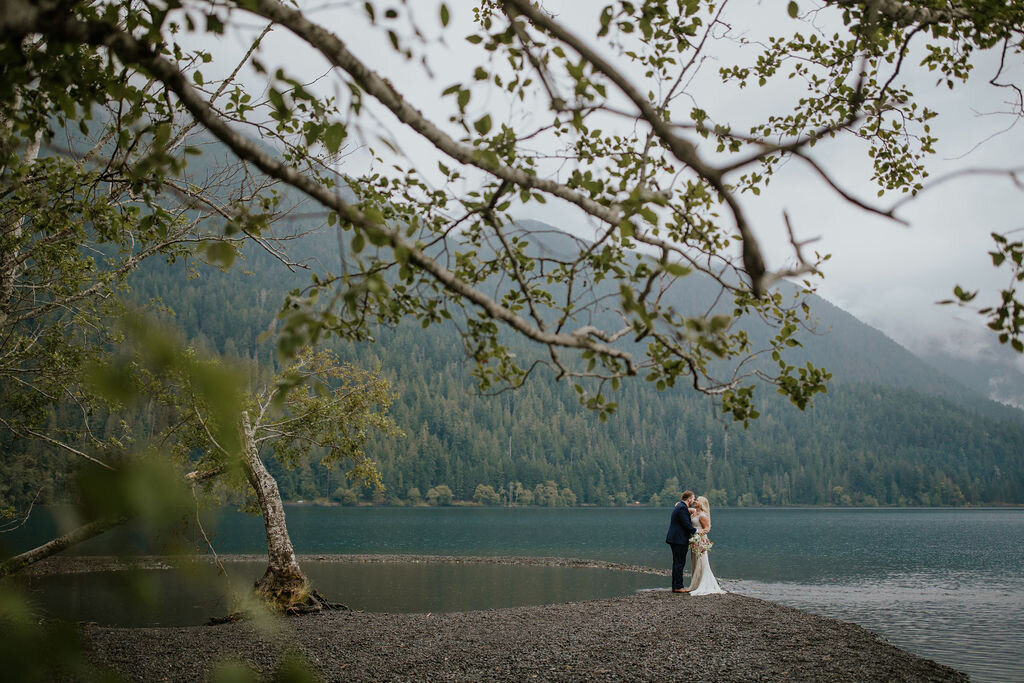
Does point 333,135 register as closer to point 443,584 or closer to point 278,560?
point 278,560

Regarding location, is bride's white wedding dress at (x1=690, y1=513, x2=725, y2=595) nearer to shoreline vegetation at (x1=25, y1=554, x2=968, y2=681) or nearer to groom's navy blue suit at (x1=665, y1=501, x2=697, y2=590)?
groom's navy blue suit at (x1=665, y1=501, x2=697, y2=590)

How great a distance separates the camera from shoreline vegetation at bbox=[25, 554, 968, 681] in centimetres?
1178

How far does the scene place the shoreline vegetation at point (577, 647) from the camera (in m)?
11.8

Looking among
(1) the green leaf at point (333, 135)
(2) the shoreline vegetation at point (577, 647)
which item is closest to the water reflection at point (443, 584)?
(2) the shoreline vegetation at point (577, 647)

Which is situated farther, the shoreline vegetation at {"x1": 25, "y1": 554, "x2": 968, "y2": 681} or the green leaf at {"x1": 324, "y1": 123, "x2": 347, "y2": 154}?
the shoreline vegetation at {"x1": 25, "y1": 554, "x2": 968, "y2": 681}

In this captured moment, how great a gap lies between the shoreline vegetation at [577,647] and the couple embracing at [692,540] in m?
2.40

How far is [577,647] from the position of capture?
44.9 ft

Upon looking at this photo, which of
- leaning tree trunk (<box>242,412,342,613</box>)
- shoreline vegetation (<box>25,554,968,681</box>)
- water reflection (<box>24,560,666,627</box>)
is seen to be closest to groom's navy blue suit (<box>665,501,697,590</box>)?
shoreline vegetation (<box>25,554,968,681</box>)

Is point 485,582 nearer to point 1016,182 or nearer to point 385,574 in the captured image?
point 385,574

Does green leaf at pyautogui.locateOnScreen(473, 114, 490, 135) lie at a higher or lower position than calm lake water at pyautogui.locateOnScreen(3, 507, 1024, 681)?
higher

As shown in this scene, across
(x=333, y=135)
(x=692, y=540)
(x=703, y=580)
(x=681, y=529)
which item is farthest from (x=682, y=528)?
(x=333, y=135)

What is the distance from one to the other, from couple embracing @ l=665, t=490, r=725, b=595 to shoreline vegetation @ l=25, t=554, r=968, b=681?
2.40 m

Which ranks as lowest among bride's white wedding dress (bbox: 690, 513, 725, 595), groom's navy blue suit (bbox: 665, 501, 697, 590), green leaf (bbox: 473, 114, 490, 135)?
bride's white wedding dress (bbox: 690, 513, 725, 595)

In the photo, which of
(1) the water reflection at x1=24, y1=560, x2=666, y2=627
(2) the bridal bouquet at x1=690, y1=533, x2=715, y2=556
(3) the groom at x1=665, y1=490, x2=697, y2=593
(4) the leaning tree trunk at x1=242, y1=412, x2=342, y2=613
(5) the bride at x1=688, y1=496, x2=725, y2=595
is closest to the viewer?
(4) the leaning tree trunk at x1=242, y1=412, x2=342, y2=613
